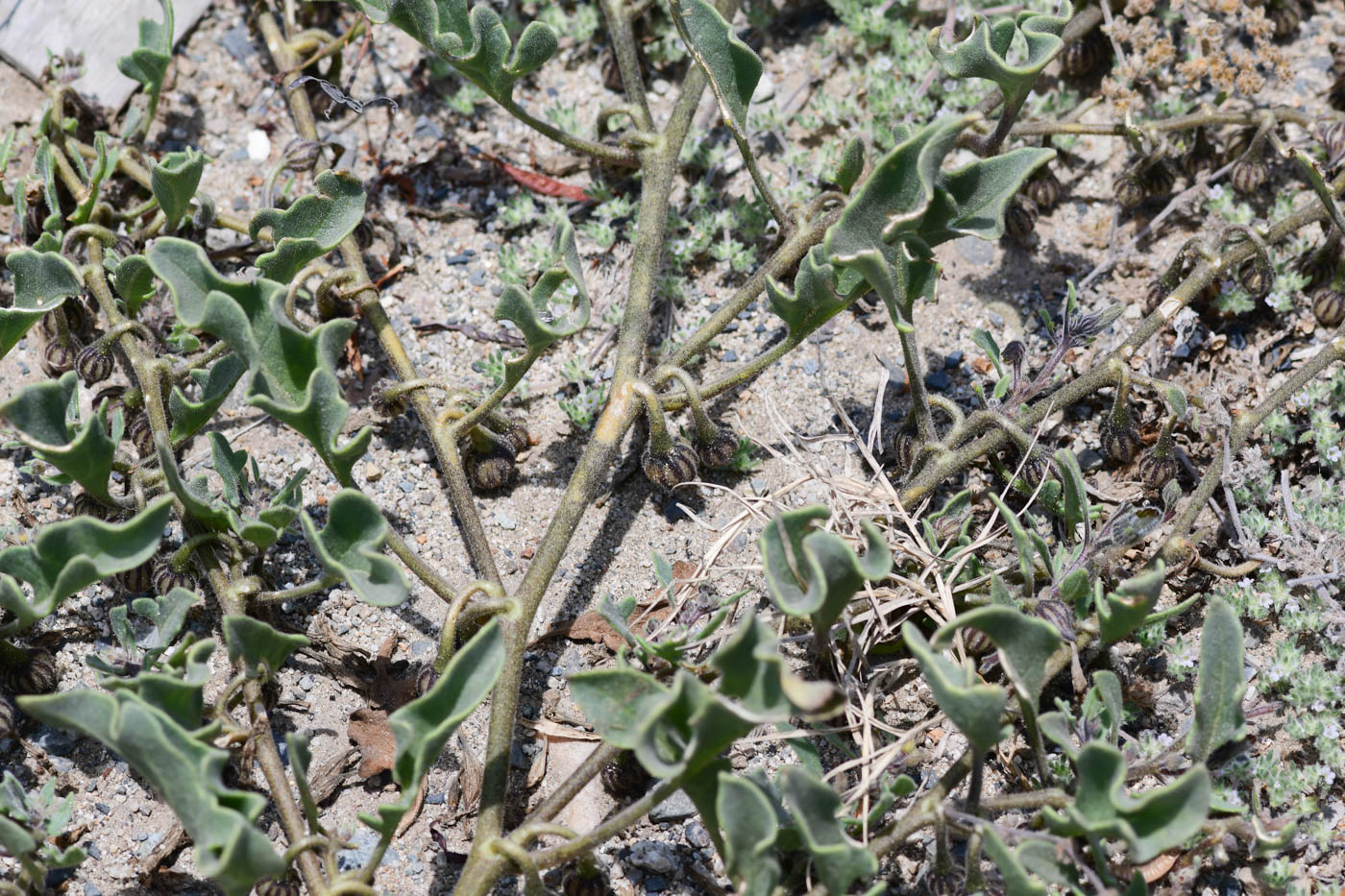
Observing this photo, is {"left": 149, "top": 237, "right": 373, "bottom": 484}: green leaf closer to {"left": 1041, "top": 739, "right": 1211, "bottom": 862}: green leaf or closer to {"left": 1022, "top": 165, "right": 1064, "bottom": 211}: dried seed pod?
{"left": 1041, "top": 739, "right": 1211, "bottom": 862}: green leaf

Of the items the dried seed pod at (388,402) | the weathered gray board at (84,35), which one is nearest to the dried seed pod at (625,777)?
the dried seed pod at (388,402)

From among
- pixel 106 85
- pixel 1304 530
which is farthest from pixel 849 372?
pixel 106 85

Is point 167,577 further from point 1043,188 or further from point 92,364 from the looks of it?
point 1043,188

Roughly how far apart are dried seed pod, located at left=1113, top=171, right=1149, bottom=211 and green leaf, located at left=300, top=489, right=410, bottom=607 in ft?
8.65

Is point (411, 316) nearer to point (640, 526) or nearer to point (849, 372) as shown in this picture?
point (640, 526)

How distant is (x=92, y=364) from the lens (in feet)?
10.7

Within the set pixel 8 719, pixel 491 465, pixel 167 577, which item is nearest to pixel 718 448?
pixel 491 465

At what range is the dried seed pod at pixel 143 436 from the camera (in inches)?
125

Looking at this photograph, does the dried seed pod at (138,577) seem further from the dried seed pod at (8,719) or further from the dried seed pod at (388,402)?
the dried seed pod at (388,402)

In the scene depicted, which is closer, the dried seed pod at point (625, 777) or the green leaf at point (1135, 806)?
the green leaf at point (1135, 806)

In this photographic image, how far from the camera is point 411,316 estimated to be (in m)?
3.77

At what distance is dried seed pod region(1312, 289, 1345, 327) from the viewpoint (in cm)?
349

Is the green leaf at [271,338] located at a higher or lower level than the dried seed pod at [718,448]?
higher

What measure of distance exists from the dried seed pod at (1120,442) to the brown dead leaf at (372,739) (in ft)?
6.91
